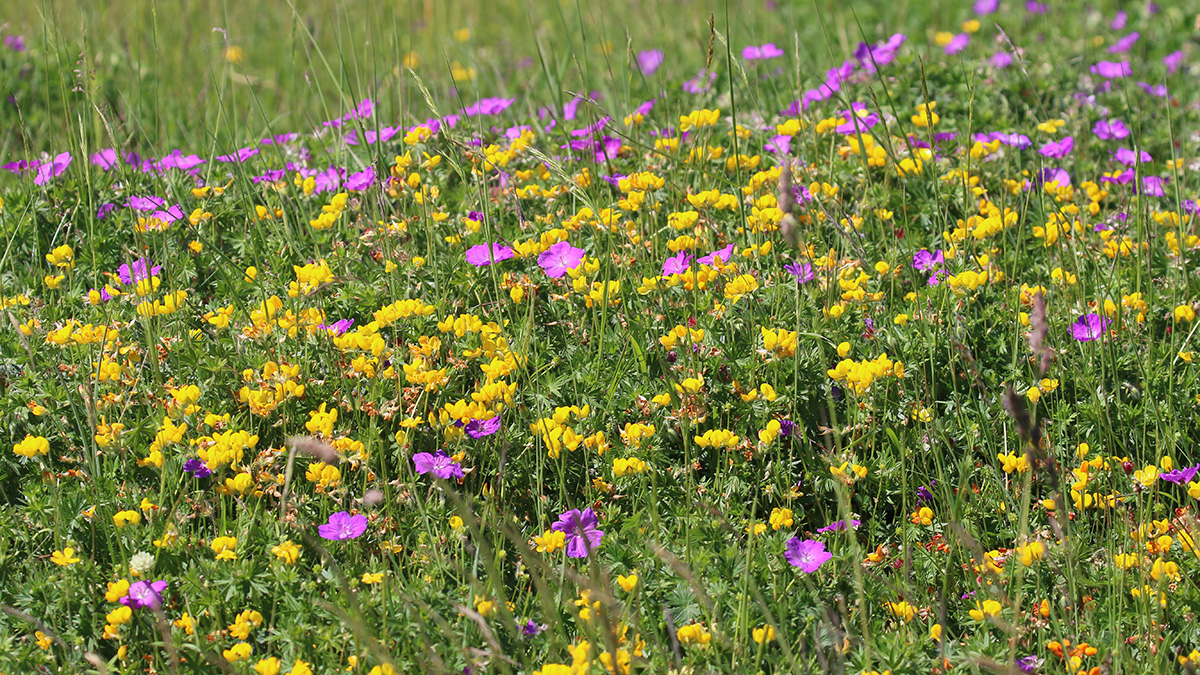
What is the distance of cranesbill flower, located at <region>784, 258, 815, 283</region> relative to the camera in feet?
8.96

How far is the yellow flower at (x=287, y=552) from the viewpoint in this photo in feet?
6.90

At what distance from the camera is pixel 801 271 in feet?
9.16

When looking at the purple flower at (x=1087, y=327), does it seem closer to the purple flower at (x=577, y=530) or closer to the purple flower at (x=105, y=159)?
the purple flower at (x=577, y=530)

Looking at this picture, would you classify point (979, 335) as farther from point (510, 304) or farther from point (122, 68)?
point (122, 68)

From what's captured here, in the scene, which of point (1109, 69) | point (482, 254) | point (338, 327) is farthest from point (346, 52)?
point (1109, 69)

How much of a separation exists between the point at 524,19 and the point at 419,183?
4.13 metres

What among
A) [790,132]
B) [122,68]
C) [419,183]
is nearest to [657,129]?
[790,132]

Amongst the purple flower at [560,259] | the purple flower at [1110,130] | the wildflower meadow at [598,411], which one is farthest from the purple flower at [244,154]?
the purple flower at [1110,130]

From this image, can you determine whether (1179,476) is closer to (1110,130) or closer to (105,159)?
(1110,130)

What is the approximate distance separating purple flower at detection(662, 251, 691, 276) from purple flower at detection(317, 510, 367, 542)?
1084mm

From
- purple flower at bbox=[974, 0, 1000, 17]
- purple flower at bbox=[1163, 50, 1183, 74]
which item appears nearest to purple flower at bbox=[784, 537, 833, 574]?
purple flower at bbox=[1163, 50, 1183, 74]

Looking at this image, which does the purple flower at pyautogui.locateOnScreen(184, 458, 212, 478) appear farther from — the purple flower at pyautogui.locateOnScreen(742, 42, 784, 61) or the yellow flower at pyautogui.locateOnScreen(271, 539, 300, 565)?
the purple flower at pyautogui.locateOnScreen(742, 42, 784, 61)

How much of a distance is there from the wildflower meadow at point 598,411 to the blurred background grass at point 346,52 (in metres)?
0.66

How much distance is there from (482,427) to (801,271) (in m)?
0.94
